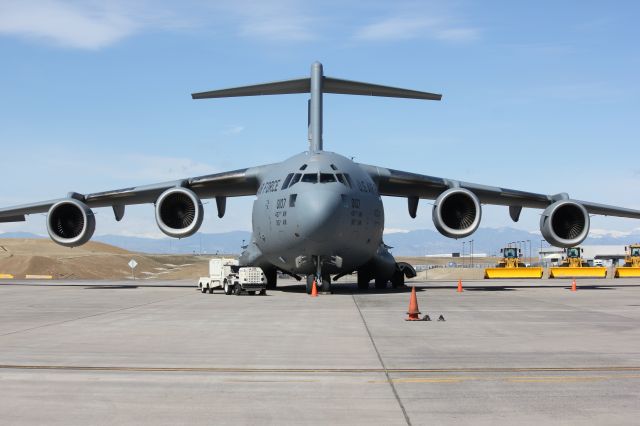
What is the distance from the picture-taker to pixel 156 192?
1101 inches

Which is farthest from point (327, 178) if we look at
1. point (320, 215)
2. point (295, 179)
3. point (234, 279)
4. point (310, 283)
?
point (234, 279)

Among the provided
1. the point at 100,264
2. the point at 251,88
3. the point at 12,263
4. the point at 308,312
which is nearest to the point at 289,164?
the point at 251,88

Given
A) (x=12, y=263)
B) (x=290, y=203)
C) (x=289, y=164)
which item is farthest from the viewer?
(x=12, y=263)

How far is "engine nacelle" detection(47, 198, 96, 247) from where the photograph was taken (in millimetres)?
27625

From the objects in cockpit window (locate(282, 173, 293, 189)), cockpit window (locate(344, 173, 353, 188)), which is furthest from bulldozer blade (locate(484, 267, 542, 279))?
cockpit window (locate(282, 173, 293, 189))

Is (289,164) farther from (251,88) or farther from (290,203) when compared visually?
(251,88)

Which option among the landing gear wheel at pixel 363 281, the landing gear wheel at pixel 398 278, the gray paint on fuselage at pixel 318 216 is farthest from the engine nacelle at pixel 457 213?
the landing gear wheel at pixel 363 281

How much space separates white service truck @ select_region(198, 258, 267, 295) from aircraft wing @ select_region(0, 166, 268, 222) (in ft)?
9.92

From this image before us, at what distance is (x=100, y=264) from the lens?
265 feet

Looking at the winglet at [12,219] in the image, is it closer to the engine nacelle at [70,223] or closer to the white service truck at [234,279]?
the engine nacelle at [70,223]

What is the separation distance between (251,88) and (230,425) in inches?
888

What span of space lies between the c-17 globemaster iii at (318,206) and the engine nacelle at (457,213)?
0.04 meters

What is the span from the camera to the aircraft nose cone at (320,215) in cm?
2188

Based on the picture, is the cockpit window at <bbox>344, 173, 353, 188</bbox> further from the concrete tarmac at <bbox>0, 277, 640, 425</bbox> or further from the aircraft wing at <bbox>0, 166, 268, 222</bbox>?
the concrete tarmac at <bbox>0, 277, 640, 425</bbox>
